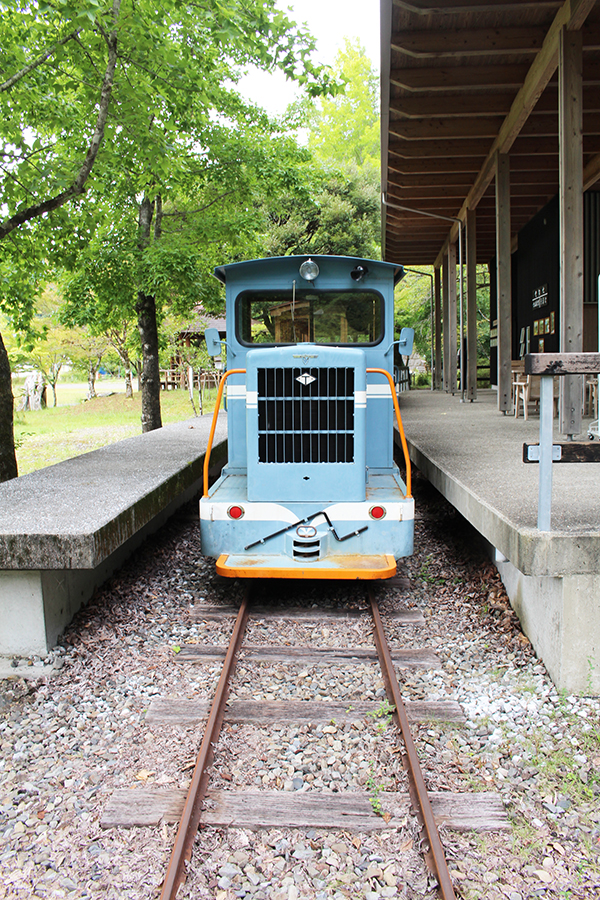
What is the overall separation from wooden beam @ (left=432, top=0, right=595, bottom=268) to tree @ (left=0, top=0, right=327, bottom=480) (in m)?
2.55

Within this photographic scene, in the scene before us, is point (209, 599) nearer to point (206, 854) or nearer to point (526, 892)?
point (206, 854)

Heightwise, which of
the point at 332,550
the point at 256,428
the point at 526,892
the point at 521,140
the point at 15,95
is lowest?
the point at 526,892

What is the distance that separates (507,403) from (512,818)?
8.83 meters

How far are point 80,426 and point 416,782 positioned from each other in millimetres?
19901

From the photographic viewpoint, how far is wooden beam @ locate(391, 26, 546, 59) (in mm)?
7340

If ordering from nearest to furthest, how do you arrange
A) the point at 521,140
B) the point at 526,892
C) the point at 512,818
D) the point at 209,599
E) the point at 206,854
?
the point at 526,892 → the point at 206,854 → the point at 512,818 → the point at 209,599 → the point at 521,140

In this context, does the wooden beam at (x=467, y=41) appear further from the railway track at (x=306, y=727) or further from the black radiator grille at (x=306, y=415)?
the railway track at (x=306, y=727)

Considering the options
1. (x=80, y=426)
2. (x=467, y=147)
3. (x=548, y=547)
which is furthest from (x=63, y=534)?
(x=80, y=426)

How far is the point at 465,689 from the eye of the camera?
349cm

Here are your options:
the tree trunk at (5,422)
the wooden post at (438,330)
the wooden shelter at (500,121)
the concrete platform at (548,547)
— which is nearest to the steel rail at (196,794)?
the concrete platform at (548,547)

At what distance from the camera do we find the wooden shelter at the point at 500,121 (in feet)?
21.4

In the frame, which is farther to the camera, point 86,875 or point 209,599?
point 209,599

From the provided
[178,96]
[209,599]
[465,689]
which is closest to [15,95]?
[178,96]

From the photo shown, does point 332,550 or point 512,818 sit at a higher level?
point 332,550
